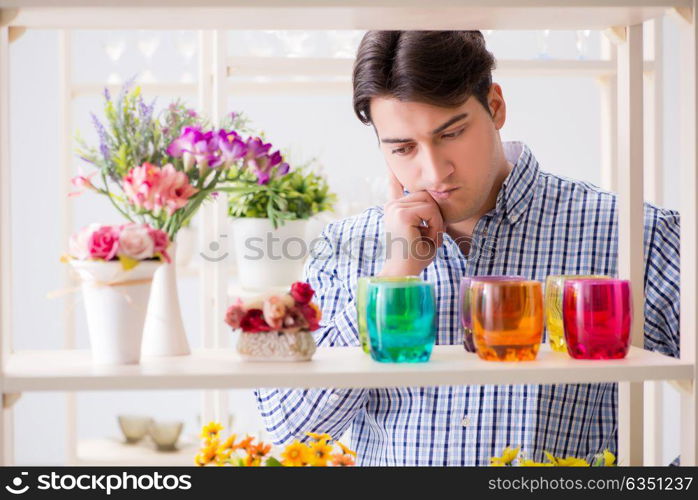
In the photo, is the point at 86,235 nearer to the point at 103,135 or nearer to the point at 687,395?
the point at 103,135

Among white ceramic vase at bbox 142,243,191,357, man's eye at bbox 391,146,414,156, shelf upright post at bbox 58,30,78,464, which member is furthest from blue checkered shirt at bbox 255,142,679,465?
shelf upright post at bbox 58,30,78,464

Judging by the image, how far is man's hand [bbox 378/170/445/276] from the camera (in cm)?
132

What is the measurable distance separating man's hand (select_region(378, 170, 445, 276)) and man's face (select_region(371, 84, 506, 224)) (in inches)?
1.7

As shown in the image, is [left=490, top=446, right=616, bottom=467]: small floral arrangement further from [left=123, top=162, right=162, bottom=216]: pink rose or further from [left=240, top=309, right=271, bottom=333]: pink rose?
[left=123, top=162, right=162, bottom=216]: pink rose

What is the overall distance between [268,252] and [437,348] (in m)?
1.46

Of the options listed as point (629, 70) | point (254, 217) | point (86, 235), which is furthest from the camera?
point (254, 217)

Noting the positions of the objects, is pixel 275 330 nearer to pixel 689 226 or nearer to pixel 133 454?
pixel 689 226

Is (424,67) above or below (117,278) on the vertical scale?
above

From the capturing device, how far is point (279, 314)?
1074 mm

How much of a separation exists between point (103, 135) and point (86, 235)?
0.52 ft

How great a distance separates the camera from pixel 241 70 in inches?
104

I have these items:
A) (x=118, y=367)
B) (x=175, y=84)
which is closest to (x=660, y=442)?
(x=175, y=84)

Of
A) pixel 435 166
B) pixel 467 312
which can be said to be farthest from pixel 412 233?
pixel 467 312

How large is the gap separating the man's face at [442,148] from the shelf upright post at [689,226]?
0.48 m
